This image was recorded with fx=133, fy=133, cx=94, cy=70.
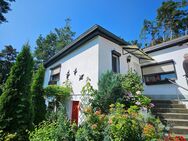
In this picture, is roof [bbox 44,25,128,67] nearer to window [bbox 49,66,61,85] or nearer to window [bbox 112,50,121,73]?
window [bbox 112,50,121,73]

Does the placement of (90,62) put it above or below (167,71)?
above

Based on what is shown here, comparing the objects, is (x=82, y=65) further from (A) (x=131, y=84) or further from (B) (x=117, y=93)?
(A) (x=131, y=84)

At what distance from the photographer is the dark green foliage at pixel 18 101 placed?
4.76 metres

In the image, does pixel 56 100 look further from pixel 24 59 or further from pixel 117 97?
pixel 117 97

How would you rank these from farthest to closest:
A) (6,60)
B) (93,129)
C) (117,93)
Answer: (6,60)
(117,93)
(93,129)

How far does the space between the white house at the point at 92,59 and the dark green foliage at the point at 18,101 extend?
9.24 ft

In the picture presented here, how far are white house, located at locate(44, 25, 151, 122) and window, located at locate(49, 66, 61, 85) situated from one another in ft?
1.80

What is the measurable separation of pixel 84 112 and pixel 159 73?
261 inches

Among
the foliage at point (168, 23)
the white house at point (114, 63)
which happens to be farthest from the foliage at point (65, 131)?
the foliage at point (168, 23)

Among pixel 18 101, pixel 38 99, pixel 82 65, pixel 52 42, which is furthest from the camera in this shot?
pixel 52 42

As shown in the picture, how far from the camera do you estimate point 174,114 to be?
5840 millimetres

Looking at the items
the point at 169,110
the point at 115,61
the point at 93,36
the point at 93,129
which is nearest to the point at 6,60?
the point at 93,36

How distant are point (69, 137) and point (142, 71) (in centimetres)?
784

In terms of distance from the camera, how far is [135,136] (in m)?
3.52
